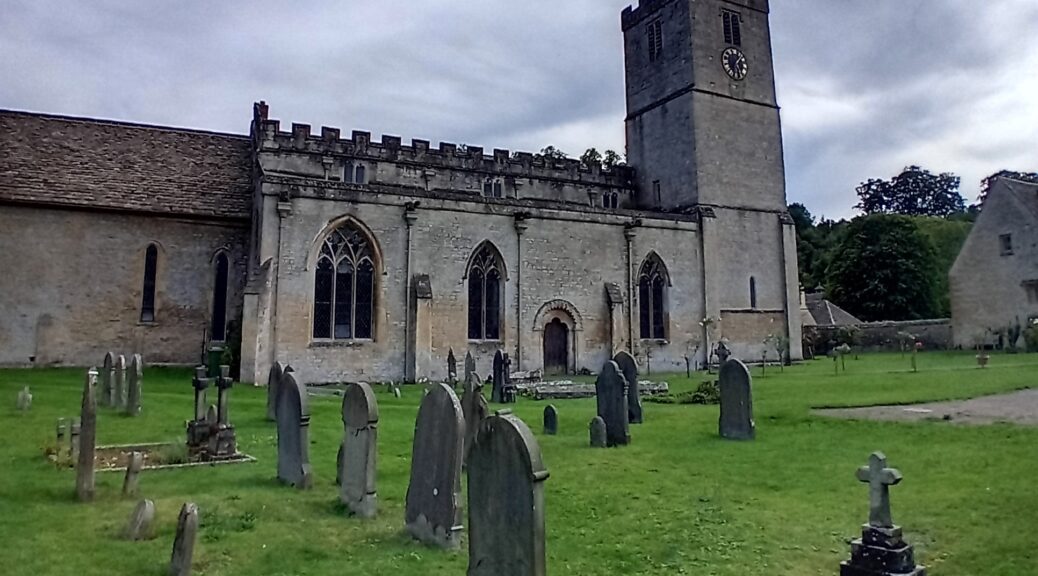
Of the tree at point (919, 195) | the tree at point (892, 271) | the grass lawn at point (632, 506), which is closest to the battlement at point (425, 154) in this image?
the grass lawn at point (632, 506)

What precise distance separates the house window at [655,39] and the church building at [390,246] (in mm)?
1009

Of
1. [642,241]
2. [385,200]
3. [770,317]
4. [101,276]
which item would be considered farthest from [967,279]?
[101,276]

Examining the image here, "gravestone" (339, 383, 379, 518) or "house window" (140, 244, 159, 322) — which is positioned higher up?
"house window" (140, 244, 159, 322)

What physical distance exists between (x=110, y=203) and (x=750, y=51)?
1069 inches

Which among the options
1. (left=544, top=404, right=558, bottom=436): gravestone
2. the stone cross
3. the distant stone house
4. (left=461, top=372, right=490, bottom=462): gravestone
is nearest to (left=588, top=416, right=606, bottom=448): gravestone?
(left=544, top=404, right=558, bottom=436): gravestone

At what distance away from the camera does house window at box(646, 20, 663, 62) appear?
101 ft

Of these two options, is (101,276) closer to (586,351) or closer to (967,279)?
(586,351)

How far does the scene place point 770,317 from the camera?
28.9 m

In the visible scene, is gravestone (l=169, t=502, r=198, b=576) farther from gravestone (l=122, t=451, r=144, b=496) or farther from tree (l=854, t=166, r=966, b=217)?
tree (l=854, t=166, r=966, b=217)

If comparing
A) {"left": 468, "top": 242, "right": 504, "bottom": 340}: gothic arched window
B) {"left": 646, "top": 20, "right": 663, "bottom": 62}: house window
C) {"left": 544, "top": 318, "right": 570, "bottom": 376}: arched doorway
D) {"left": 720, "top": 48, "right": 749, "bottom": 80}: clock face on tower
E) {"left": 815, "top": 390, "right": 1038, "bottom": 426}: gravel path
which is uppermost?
{"left": 646, "top": 20, "right": 663, "bottom": 62}: house window

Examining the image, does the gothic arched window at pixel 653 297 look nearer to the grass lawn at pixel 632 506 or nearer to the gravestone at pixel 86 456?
the grass lawn at pixel 632 506

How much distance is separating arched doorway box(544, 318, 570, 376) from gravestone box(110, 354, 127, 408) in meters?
14.1

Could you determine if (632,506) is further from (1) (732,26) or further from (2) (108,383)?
(1) (732,26)

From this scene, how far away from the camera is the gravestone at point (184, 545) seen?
452 cm
